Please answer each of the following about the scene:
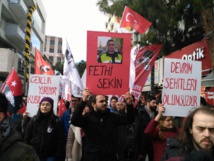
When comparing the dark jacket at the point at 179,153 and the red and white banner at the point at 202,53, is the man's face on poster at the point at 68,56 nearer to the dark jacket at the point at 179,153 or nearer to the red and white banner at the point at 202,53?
the dark jacket at the point at 179,153

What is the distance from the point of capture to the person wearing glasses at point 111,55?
4.30 m

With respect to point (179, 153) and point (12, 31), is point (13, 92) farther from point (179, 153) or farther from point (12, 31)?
point (12, 31)

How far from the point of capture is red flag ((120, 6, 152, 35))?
21.3ft

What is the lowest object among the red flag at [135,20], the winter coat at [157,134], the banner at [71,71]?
the winter coat at [157,134]

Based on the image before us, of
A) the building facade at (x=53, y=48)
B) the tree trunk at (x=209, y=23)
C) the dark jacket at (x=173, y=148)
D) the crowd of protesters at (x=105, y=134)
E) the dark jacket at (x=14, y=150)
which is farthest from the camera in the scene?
the building facade at (x=53, y=48)

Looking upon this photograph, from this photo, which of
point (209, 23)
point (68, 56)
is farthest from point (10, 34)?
point (209, 23)

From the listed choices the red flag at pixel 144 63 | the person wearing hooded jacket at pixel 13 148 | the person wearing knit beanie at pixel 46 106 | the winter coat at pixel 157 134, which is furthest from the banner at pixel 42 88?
the person wearing hooded jacket at pixel 13 148

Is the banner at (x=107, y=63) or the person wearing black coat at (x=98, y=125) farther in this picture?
the banner at (x=107, y=63)

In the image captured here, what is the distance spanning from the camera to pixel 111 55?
4.33 meters

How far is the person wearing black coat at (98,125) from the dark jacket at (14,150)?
6.79 ft

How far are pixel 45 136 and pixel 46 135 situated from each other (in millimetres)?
22

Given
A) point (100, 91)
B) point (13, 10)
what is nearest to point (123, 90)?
point (100, 91)

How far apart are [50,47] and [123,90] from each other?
9566 cm

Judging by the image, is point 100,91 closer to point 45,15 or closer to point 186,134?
point 186,134
